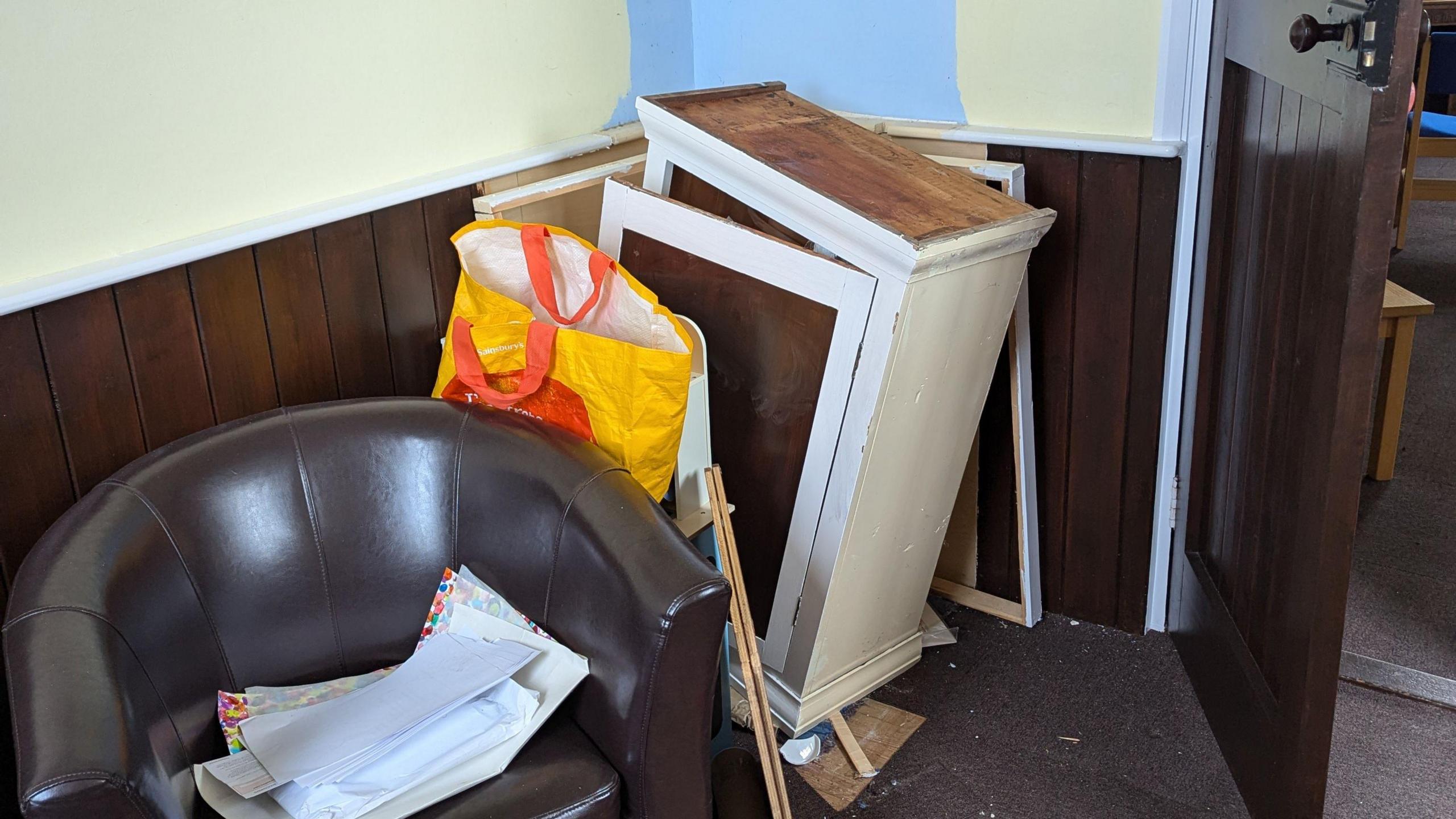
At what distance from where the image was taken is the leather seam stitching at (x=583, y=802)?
4.01 feet

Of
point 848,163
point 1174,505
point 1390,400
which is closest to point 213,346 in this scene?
point 848,163

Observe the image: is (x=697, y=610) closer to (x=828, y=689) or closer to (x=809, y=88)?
(x=828, y=689)

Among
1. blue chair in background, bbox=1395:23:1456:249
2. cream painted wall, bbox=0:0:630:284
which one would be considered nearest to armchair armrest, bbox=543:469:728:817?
cream painted wall, bbox=0:0:630:284

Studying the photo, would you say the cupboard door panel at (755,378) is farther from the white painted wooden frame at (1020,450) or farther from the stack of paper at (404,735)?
the stack of paper at (404,735)

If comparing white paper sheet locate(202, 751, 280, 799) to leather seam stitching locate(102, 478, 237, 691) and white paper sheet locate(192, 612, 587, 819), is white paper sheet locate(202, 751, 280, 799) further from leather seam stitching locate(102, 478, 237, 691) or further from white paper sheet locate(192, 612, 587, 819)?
leather seam stitching locate(102, 478, 237, 691)

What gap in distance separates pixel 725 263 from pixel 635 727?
30.6 inches

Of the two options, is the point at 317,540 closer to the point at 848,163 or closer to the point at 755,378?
the point at 755,378

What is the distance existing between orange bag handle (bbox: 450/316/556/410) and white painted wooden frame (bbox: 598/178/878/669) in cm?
31

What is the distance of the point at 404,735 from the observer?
1266mm

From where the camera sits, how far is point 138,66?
146 cm

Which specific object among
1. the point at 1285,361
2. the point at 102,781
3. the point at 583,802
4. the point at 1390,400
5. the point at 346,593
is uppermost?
the point at 1285,361

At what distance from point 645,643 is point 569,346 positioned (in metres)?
0.53

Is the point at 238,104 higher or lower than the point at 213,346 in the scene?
higher

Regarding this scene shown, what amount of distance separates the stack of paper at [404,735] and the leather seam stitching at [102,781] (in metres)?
0.21
